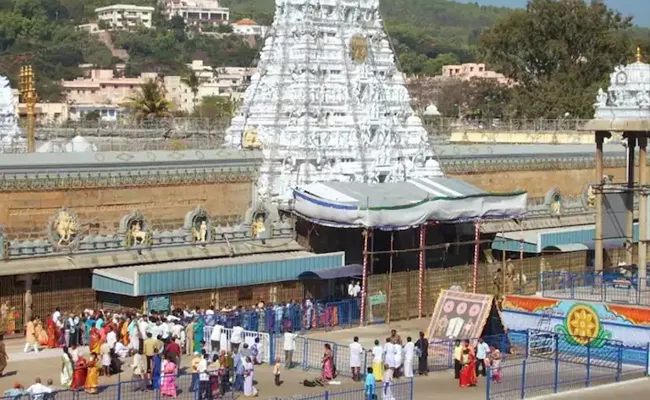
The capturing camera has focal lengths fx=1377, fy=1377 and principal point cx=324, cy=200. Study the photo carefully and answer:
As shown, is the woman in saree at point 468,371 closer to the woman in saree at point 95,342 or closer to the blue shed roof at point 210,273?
the woman in saree at point 95,342

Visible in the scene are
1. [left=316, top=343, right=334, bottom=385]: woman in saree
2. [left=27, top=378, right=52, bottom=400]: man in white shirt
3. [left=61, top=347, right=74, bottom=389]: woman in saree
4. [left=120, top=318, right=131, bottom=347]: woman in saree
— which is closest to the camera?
[left=27, top=378, right=52, bottom=400]: man in white shirt

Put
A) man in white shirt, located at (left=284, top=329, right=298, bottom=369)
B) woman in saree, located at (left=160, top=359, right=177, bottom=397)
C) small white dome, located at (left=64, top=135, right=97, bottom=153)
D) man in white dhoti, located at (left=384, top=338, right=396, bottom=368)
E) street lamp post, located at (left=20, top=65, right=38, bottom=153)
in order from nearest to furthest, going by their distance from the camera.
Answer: woman in saree, located at (left=160, top=359, right=177, bottom=397) < man in white dhoti, located at (left=384, top=338, right=396, bottom=368) < man in white shirt, located at (left=284, top=329, right=298, bottom=369) < street lamp post, located at (left=20, top=65, right=38, bottom=153) < small white dome, located at (left=64, top=135, right=97, bottom=153)

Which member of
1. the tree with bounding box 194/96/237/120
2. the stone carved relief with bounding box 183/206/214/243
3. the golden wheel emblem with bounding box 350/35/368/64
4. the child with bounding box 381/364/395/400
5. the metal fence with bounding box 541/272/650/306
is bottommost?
the child with bounding box 381/364/395/400

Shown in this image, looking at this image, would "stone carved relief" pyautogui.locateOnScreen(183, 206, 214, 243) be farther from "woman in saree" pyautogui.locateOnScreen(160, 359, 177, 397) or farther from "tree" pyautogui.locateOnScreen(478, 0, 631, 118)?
"tree" pyautogui.locateOnScreen(478, 0, 631, 118)

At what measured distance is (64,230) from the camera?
1184 inches

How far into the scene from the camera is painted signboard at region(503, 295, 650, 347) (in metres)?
26.9

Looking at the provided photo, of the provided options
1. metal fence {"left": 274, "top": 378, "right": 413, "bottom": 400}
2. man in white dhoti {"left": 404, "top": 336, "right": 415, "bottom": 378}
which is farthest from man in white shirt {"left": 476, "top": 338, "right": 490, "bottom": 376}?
metal fence {"left": 274, "top": 378, "right": 413, "bottom": 400}

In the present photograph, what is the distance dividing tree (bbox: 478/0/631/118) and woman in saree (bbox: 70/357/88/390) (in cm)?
4983

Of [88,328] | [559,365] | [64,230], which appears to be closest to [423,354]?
[559,365]

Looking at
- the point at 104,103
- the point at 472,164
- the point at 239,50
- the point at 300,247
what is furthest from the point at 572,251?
the point at 239,50

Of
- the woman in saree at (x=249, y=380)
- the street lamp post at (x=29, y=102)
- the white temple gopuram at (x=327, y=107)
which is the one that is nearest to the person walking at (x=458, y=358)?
the woman in saree at (x=249, y=380)

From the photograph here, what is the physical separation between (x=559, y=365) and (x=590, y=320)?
204 cm

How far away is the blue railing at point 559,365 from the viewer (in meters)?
23.9

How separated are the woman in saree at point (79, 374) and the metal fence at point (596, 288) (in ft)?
34.5
